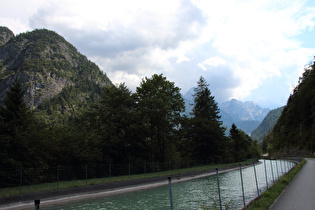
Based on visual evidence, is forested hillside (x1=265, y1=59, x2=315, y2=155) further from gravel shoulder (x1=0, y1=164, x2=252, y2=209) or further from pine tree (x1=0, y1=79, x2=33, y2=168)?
pine tree (x1=0, y1=79, x2=33, y2=168)

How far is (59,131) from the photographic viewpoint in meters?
28.2

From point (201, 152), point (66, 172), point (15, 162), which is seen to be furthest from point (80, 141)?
point (201, 152)

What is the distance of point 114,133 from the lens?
35.8 metres

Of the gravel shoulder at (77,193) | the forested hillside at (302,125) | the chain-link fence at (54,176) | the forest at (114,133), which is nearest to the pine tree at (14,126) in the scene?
the forest at (114,133)

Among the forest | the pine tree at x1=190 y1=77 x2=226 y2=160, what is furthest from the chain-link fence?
the pine tree at x1=190 y1=77 x2=226 y2=160

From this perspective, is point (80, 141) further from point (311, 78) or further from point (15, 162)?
point (311, 78)

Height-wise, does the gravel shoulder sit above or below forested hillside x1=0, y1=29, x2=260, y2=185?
below

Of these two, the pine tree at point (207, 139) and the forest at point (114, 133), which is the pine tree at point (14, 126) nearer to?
the forest at point (114, 133)

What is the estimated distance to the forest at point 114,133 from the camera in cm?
2094

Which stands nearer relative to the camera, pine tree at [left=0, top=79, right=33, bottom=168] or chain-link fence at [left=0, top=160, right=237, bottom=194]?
chain-link fence at [left=0, top=160, right=237, bottom=194]

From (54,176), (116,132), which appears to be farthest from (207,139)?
(54,176)

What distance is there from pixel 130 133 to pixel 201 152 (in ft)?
91.3

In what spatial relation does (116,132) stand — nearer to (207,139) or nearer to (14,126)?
(14,126)

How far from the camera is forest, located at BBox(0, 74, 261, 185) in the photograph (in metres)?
20.9
